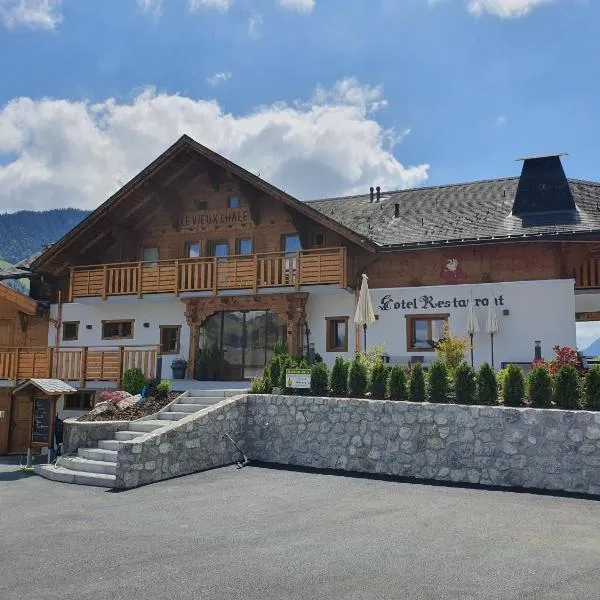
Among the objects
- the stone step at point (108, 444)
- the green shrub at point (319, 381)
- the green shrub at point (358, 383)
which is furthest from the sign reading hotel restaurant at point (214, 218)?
the stone step at point (108, 444)

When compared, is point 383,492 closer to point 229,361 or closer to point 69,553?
point 69,553

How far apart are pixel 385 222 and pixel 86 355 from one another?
33.8ft

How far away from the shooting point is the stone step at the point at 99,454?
12.4 m

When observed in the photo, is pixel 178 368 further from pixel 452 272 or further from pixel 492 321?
pixel 492 321

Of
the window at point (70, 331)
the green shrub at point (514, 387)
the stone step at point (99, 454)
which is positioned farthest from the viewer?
the window at point (70, 331)

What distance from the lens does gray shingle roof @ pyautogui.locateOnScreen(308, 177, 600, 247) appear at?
1680cm

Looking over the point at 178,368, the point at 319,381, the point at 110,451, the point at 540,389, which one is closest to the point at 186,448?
the point at 110,451

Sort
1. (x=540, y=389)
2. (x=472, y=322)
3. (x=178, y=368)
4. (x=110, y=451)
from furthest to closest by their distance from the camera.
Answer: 1. (x=178, y=368)
2. (x=472, y=322)
3. (x=110, y=451)
4. (x=540, y=389)

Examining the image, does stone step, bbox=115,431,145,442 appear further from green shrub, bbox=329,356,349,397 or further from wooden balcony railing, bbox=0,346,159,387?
wooden balcony railing, bbox=0,346,159,387

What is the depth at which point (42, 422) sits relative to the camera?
50.1 feet

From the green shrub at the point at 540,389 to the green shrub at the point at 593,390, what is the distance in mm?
626

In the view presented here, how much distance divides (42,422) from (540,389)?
11.7 meters

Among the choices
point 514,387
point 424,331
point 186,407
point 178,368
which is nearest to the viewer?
point 514,387

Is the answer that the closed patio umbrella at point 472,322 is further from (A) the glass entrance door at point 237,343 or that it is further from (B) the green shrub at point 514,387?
(A) the glass entrance door at point 237,343
